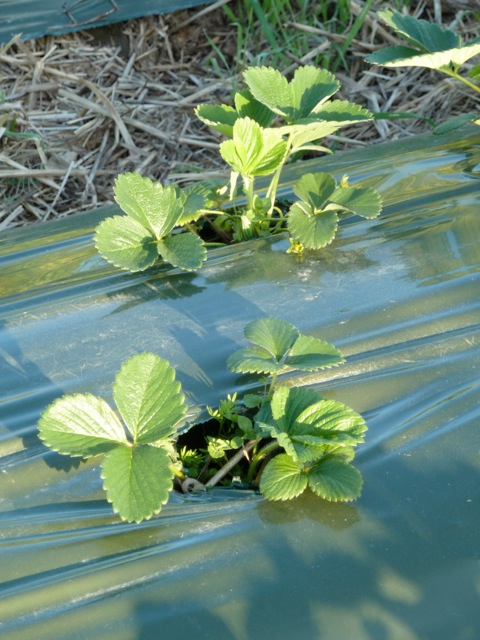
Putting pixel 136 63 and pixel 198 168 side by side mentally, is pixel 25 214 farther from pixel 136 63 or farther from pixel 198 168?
pixel 136 63

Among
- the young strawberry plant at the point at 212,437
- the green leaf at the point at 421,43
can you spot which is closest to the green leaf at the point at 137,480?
the young strawberry plant at the point at 212,437

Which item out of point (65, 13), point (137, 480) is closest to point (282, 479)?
point (137, 480)

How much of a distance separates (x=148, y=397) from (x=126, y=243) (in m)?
0.45

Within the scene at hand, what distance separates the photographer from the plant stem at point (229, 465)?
920 mm

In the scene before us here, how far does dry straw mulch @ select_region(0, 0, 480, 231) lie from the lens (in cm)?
247

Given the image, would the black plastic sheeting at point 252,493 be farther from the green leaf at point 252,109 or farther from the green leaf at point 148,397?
the green leaf at point 252,109

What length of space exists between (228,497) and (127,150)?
191 cm

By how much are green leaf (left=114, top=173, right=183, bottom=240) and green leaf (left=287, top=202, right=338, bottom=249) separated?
19 cm

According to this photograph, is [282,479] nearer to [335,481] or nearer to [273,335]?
[335,481]

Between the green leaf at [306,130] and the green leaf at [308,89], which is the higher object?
the green leaf at [308,89]

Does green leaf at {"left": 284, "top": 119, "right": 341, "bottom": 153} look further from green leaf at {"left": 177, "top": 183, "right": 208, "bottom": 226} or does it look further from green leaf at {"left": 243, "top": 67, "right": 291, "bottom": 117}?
green leaf at {"left": 177, "top": 183, "right": 208, "bottom": 226}

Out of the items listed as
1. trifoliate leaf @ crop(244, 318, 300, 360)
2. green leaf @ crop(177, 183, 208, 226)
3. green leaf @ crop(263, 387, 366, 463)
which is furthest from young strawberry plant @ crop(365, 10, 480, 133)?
green leaf @ crop(263, 387, 366, 463)

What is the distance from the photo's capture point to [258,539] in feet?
2.67

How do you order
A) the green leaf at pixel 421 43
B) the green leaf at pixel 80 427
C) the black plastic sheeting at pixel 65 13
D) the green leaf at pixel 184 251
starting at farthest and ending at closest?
the black plastic sheeting at pixel 65 13 → the green leaf at pixel 421 43 → the green leaf at pixel 184 251 → the green leaf at pixel 80 427
